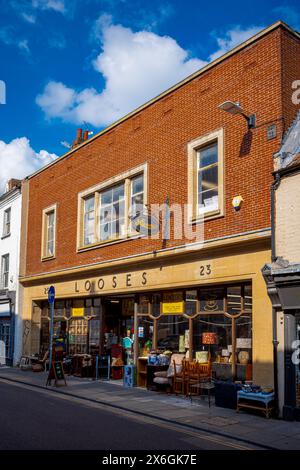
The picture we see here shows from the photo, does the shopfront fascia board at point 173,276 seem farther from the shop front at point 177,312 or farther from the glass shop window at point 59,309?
the glass shop window at point 59,309

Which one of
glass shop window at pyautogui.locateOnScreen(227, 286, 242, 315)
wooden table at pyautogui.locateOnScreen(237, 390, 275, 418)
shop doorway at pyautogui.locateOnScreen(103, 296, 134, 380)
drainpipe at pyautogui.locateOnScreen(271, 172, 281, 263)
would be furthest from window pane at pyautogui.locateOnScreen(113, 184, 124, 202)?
wooden table at pyautogui.locateOnScreen(237, 390, 275, 418)

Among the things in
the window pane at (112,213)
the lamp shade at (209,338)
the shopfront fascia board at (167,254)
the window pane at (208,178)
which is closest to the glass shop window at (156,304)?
the shopfront fascia board at (167,254)

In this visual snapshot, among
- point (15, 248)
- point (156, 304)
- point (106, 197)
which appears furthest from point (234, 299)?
point (15, 248)

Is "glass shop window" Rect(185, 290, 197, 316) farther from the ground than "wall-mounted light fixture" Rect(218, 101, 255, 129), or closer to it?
closer to it

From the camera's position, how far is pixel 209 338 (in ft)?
45.1

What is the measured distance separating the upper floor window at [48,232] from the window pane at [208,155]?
9337 mm

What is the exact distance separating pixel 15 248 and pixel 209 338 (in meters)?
13.7

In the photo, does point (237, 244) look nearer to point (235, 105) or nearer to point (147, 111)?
point (235, 105)

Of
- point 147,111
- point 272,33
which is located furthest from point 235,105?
point 147,111

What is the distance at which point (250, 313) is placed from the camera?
12586 mm

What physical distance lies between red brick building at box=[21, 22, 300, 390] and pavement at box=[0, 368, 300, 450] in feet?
4.12

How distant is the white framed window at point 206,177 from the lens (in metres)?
13.5

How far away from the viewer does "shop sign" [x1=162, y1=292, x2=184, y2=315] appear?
1484 cm

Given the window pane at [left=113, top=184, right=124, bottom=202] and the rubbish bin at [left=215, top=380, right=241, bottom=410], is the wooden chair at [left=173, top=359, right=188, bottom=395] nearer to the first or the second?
the rubbish bin at [left=215, top=380, right=241, bottom=410]
